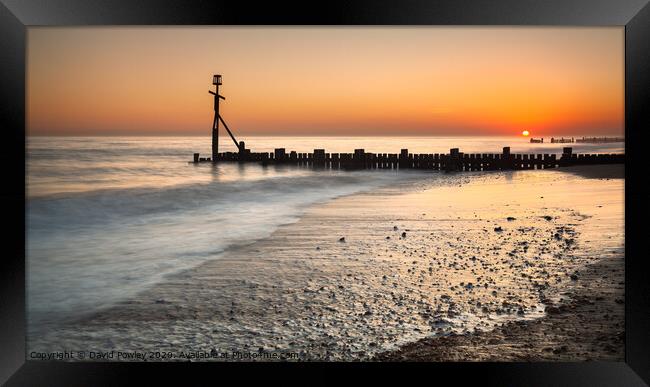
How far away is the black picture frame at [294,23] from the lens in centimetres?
376

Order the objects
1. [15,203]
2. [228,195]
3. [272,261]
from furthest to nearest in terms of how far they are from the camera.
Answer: [228,195] < [272,261] < [15,203]

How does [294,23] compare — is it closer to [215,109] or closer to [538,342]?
[538,342]

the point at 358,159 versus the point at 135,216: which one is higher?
the point at 358,159

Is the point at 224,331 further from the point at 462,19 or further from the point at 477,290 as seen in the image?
Result: the point at 462,19

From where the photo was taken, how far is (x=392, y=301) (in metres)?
4.68

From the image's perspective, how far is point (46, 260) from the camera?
24.0ft

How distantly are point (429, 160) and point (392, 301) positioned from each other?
19843mm

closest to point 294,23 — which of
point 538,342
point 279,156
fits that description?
point 538,342

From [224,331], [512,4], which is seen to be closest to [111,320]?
[224,331]

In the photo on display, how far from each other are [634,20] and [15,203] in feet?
14.4

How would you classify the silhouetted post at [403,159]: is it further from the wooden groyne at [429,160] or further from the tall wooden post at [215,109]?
the tall wooden post at [215,109]

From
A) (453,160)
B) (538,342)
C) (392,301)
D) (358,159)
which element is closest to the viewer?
(538,342)

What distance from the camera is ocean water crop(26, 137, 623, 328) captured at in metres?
6.00

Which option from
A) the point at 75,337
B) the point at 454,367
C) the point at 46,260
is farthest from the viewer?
the point at 46,260
